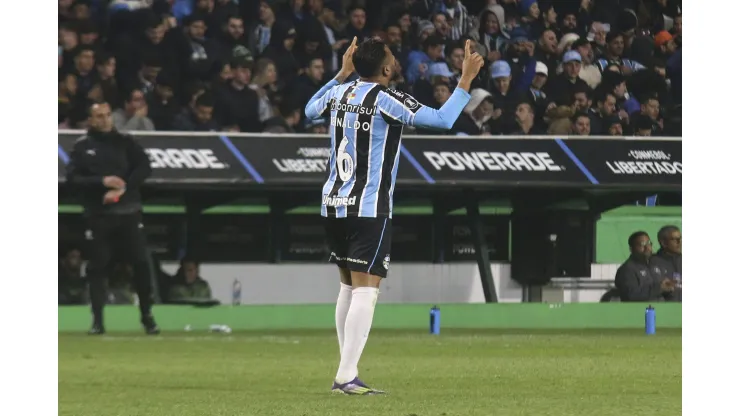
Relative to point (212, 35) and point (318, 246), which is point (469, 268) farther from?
point (212, 35)

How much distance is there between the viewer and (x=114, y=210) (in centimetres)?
1348

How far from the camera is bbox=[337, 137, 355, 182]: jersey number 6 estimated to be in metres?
7.57

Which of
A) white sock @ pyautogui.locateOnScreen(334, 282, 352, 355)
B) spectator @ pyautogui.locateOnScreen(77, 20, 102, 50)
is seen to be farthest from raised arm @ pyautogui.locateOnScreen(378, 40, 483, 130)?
spectator @ pyautogui.locateOnScreen(77, 20, 102, 50)

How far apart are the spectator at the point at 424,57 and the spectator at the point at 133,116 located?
3.33 metres

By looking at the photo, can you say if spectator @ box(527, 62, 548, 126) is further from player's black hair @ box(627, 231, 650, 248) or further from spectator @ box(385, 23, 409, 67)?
player's black hair @ box(627, 231, 650, 248)

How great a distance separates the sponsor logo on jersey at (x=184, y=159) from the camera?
15.2 metres

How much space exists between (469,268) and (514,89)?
8.11 feet

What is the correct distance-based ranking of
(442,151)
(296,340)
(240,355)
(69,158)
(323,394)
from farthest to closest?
(442,151) → (69,158) → (296,340) → (240,355) → (323,394)

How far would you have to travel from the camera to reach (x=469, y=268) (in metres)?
16.3

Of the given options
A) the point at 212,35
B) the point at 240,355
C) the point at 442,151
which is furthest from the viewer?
the point at 212,35

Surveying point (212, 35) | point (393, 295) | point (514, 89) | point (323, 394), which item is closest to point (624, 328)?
point (393, 295)

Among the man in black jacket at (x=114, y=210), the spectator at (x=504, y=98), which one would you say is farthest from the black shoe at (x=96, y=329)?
the spectator at (x=504, y=98)

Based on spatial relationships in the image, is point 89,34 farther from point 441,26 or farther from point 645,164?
point 645,164

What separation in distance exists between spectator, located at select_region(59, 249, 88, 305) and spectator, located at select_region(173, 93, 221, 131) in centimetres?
167
